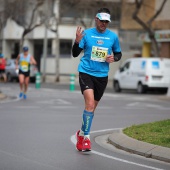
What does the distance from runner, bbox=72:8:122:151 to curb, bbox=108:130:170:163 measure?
→ 2.62ft

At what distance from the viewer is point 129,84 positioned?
31875mm

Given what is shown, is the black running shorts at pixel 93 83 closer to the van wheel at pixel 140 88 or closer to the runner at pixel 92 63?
the runner at pixel 92 63

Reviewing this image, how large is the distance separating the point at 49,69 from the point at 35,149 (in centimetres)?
4099

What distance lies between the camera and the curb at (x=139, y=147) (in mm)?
9086

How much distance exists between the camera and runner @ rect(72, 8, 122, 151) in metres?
9.53

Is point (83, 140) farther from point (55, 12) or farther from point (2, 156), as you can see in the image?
point (55, 12)

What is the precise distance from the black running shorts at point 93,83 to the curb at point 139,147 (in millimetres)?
1003

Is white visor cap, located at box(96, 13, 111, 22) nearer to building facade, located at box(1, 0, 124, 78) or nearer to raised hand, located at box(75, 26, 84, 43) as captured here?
raised hand, located at box(75, 26, 84, 43)

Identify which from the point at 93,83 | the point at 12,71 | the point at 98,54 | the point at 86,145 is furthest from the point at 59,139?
the point at 12,71

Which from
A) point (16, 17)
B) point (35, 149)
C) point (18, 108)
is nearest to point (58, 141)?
point (35, 149)

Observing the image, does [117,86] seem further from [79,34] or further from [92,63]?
[79,34]

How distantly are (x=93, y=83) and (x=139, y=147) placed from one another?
50.3 inches

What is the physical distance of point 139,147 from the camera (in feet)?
32.1

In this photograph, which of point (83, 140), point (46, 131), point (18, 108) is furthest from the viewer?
point (18, 108)
